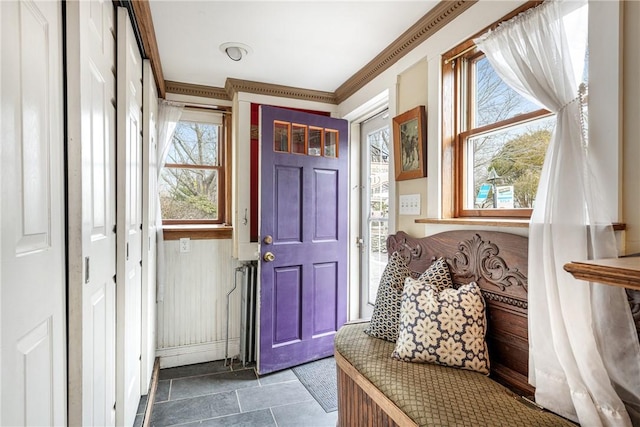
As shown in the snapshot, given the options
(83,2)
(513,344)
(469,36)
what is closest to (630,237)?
(513,344)

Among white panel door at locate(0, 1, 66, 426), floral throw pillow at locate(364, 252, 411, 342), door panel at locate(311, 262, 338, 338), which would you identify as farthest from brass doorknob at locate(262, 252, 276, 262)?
white panel door at locate(0, 1, 66, 426)

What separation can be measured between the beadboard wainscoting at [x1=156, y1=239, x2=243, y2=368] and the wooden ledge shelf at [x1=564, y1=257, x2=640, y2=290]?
2502 millimetres

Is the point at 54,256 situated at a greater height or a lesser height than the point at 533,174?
lesser

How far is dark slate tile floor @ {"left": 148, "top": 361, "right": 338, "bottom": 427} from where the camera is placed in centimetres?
207

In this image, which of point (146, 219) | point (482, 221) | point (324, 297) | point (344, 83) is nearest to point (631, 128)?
point (482, 221)

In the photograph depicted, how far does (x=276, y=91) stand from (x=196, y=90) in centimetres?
68

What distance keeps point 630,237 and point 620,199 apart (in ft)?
0.42

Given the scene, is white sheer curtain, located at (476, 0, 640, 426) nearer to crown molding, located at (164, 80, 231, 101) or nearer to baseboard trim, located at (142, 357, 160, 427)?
baseboard trim, located at (142, 357, 160, 427)

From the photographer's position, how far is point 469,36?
175cm

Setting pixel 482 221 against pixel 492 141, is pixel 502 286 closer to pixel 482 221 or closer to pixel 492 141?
pixel 482 221

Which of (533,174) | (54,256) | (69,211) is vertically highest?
(533,174)

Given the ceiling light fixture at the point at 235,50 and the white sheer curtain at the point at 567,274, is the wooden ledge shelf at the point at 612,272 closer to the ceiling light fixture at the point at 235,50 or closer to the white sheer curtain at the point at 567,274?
the white sheer curtain at the point at 567,274

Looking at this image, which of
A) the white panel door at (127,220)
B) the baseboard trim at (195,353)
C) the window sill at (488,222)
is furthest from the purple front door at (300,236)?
the window sill at (488,222)

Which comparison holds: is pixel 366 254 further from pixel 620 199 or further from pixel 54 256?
pixel 54 256
